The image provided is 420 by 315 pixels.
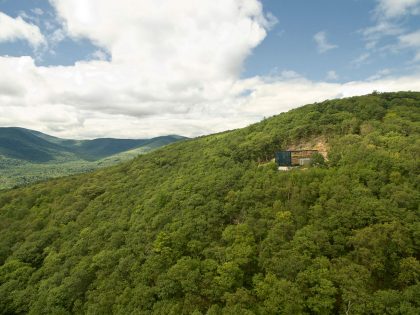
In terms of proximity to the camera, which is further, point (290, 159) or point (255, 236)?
point (290, 159)

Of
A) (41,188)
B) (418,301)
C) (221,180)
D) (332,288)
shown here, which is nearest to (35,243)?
(41,188)

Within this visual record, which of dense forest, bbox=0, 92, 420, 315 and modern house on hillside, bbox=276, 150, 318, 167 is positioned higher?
modern house on hillside, bbox=276, 150, 318, 167

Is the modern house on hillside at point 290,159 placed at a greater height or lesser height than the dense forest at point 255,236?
greater

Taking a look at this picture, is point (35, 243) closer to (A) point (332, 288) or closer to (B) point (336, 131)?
(A) point (332, 288)

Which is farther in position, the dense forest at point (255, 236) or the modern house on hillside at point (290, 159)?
the modern house on hillside at point (290, 159)

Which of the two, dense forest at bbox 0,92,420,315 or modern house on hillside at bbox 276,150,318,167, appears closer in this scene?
dense forest at bbox 0,92,420,315

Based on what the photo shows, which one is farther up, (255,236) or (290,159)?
(290,159)

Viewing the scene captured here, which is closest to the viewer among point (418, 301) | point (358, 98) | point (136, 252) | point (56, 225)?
point (418, 301)

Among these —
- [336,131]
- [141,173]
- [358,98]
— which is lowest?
[141,173]
